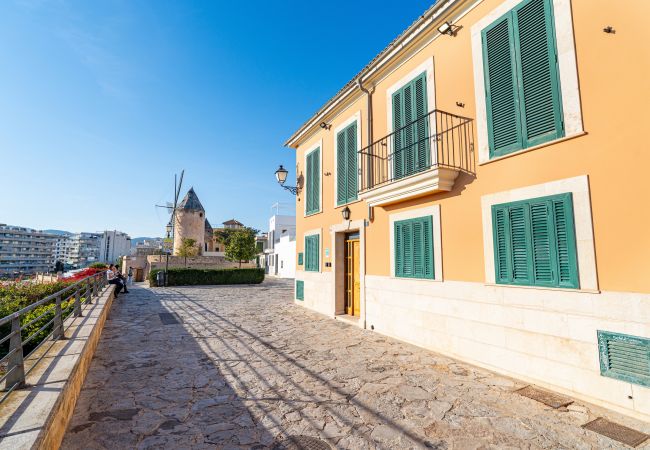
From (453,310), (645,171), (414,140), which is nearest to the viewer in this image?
(645,171)

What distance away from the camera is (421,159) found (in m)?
7.01

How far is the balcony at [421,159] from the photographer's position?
6188 mm

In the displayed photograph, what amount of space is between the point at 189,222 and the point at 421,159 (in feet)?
113

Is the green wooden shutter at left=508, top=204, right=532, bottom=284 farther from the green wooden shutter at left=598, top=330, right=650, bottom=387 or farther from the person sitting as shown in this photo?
the person sitting

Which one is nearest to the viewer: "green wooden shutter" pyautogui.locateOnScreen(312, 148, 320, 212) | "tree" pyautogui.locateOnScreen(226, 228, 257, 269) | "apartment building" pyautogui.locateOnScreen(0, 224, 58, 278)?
"green wooden shutter" pyautogui.locateOnScreen(312, 148, 320, 212)

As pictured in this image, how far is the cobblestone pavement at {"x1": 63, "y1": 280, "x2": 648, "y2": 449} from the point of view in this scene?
11.4 ft

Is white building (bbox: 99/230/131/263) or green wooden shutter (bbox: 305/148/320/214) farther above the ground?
white building (bbox: 99/230/131/263)

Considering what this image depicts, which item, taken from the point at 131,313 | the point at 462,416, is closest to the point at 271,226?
the point at 131,313

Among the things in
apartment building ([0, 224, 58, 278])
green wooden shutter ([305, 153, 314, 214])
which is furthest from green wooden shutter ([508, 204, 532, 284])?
apartment building ([0, 224, 58, 278])

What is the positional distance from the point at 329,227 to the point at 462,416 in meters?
7.33

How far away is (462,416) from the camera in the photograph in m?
3.93

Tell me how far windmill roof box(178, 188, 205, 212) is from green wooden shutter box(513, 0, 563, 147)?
120 feet

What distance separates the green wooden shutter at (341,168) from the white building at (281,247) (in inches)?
927

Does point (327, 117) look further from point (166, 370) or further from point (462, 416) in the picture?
point (462, 416)
